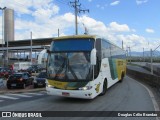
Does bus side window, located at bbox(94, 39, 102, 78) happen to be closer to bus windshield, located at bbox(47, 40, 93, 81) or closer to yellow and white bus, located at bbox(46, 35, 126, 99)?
yellow and white bus, located at bbox(46, 35, 126, 99)

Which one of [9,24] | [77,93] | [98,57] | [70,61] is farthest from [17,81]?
[9,24]

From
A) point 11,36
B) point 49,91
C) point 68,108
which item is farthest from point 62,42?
point 11,36

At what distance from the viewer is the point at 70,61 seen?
1476 cm

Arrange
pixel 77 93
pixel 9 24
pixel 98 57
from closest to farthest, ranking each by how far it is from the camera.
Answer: pixel 77 93 → pixel 98 57 → pixel 9 24

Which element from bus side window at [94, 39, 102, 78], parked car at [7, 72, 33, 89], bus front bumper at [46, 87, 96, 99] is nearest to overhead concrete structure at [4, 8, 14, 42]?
parked car at [7, 72, 33, 89]

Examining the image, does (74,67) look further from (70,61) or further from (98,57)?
(98,57)

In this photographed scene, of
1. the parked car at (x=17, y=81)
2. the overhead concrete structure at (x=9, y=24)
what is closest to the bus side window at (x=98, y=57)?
the parked car at (x=17, y=81)

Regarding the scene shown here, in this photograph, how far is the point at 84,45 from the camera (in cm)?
1508

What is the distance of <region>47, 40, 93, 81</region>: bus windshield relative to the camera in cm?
1456

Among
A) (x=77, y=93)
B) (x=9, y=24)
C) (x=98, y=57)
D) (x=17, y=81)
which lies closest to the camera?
(x=77, y=93)

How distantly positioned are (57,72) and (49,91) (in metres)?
1.03

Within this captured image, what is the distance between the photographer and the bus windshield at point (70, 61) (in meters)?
14.6

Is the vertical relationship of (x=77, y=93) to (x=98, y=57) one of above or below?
below

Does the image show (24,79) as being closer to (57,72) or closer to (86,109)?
(57,72)
